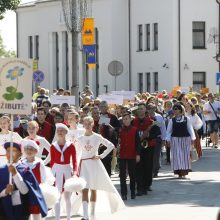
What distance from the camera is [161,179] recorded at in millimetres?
24984

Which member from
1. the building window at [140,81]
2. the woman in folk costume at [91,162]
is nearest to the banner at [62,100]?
the woman in folk costume at [91,162]

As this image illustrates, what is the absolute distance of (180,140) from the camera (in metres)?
24.7

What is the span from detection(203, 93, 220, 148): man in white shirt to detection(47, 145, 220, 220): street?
322 inches

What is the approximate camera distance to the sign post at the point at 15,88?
13359mm

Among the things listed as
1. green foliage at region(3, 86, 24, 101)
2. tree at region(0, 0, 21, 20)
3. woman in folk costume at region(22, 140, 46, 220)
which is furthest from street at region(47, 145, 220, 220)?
tree at region(0, 0, 21, 20)

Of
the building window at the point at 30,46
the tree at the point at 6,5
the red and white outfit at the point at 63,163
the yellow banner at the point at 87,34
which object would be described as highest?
the tree at the point at 6,5

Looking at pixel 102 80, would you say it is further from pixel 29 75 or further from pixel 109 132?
pixel 29 75

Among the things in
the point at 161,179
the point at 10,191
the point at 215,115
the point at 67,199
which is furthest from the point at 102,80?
the point at 10,191

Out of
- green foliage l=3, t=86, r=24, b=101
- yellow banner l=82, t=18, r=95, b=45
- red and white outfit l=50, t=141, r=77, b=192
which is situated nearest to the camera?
green foliage l=3, t=86, r=24, b=101

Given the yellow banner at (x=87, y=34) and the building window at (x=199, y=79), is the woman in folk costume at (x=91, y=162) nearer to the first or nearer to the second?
the yellow banner at (x=87, y=34)

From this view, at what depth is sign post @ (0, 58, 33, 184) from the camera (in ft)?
43.8

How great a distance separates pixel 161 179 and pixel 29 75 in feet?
38.8

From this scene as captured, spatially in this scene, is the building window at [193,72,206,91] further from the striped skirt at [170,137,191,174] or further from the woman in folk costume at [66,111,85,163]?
the woman in folk costume at [66,111,85,163]

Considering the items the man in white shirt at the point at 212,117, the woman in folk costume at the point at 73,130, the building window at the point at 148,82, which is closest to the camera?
the woman in folk costume at the point at 73,130
